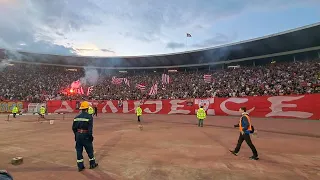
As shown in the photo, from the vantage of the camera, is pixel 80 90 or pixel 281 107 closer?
pixel 281 107

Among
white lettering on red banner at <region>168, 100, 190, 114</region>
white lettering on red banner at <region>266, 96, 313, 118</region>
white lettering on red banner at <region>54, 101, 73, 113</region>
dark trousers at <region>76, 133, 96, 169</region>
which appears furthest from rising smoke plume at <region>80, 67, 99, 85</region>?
dark trousers at <region>76, 133, 96, 169</region>

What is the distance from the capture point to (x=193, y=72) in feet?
154

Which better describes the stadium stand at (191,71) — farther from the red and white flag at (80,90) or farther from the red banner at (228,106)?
the red banner at (228,106)

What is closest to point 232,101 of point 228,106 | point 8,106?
point 228,106

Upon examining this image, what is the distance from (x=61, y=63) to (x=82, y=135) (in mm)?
50938

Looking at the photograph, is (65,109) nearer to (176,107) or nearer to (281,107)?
(176,107)

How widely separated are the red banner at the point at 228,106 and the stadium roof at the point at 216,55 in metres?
12.9

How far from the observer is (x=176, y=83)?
42.5 metres

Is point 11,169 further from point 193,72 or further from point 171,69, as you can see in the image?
point 171,69

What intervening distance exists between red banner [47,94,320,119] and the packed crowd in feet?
11.1

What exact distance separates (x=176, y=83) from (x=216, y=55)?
8426 millimetres

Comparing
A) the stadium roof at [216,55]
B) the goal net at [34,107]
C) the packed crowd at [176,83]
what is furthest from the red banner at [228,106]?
the stadium roof at [216,55]

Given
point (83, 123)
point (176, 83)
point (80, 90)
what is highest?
point (176, 83)

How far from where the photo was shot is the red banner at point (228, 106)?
19.6 metres
